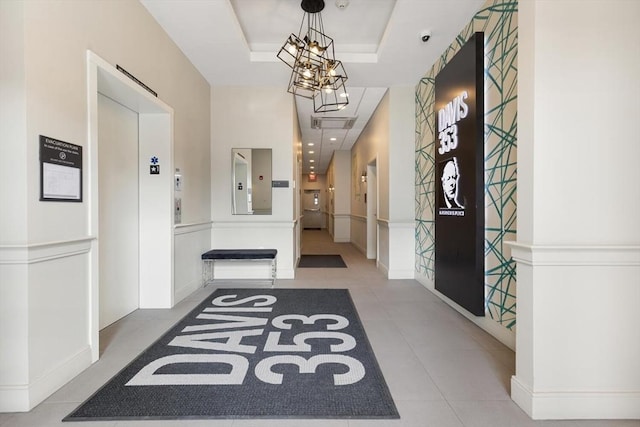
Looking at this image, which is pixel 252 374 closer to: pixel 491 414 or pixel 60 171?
pixel 491 414

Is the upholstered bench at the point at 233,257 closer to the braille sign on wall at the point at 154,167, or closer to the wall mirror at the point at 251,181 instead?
the wall mirror at the point at 251,181

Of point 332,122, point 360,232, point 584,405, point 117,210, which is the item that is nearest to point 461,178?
point 584,405

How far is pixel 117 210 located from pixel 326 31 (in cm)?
334

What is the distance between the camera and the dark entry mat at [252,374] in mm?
1919

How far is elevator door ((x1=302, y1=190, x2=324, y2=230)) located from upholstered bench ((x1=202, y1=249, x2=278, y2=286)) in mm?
13808

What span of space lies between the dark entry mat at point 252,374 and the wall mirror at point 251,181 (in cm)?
214

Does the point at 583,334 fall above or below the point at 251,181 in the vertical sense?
below

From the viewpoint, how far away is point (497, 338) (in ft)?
9.68

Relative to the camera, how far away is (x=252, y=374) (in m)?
2.32

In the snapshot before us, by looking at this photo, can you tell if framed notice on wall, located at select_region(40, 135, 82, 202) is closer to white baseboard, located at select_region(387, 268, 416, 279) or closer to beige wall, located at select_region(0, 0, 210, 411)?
beige wall, located at select_region(0, 0, 210, 411)

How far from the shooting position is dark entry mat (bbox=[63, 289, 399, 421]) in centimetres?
192

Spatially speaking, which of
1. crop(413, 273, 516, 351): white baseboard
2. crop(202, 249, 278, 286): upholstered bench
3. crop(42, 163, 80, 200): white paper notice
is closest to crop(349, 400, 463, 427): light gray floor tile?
crop(413, 273, 516, 351): white baseboard

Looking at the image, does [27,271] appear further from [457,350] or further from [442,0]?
[442,0]

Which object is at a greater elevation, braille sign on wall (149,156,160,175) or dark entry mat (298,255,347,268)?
braille sign on wall (149,156,160,175)
